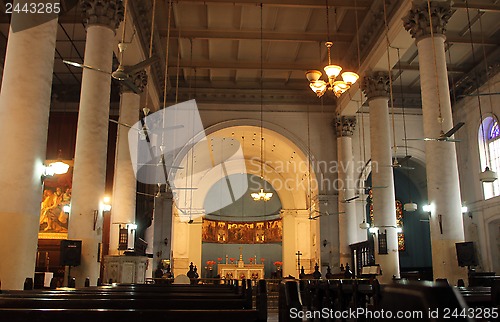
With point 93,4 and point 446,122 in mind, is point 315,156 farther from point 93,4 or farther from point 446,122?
point 93,4

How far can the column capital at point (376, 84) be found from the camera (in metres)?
14.6

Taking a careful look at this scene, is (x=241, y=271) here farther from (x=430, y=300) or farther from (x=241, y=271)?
(x=430, y=300)

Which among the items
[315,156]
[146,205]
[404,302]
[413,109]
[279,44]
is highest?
[279,44]

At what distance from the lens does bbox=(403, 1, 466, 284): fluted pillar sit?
938cm

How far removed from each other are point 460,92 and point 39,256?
16.0 metres

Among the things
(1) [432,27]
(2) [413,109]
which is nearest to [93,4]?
(1) [432,27]

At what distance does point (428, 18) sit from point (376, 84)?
416 centimetres

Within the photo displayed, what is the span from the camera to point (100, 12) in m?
9.56

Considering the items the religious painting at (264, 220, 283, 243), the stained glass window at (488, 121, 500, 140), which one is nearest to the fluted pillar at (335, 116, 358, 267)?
the stained glass window at (488, 121, 500, 140)

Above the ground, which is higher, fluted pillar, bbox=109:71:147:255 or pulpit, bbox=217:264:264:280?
fluted pillar, bbox=109:71:147:255

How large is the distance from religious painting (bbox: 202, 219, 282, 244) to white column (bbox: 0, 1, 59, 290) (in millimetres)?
21492

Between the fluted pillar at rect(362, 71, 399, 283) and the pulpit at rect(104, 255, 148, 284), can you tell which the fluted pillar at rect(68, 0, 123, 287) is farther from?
the fluted pillar at rect(362, 71, 399, 283)

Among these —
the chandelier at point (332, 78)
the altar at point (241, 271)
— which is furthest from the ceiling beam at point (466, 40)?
the altar at point (241, 271)

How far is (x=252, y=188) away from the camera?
29.1 m
